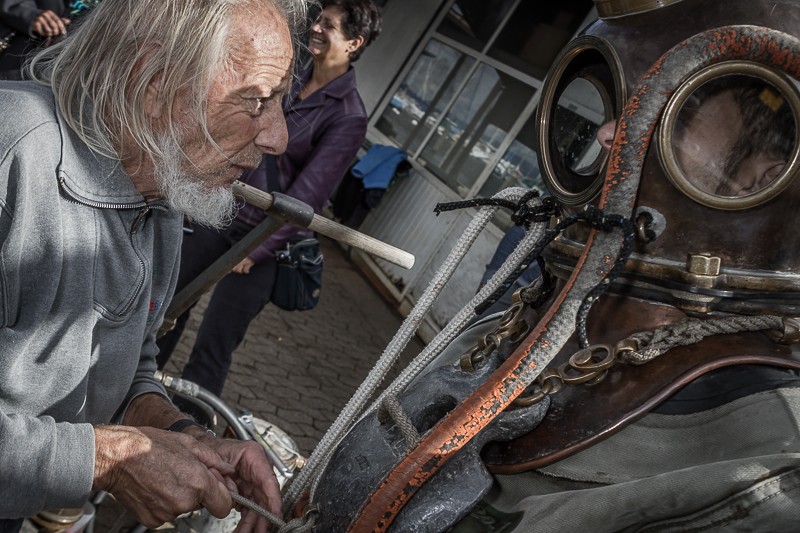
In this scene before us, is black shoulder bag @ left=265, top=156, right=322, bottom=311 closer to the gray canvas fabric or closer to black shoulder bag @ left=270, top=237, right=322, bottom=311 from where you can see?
black shoulder bag @ left=270, top=237, right=322, bottom=311

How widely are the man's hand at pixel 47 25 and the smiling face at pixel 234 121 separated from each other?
8.91 feet

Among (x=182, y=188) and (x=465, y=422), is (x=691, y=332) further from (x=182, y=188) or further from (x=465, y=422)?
(x=182, y=188)

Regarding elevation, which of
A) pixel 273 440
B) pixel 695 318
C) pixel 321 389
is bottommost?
pixel 321 389

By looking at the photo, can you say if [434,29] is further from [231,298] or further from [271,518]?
[271,518]

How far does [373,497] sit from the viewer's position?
1139 mm

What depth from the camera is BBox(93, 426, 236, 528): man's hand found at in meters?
1.48

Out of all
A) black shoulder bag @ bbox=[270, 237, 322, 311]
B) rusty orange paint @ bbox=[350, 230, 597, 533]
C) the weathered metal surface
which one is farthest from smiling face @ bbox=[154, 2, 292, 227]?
black shoulder bag @ bbox=[270, 237, 322, 311]

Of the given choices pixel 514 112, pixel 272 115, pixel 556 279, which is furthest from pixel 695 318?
pixel 514 112

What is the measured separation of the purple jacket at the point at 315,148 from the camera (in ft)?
11.1

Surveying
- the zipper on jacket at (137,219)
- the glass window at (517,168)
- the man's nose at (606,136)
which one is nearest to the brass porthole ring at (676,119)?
the man's nose at (606,136)

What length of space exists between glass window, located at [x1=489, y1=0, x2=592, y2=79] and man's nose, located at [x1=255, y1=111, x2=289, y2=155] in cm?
537

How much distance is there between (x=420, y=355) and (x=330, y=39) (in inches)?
96.1

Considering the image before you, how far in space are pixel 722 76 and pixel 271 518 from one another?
1140 mm

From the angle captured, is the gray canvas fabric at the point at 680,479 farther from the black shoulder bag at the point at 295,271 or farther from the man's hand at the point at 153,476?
→ the black shoulder bag at the point at 295,271
